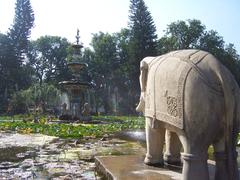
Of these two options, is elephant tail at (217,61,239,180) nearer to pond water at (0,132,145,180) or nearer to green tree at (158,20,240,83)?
pond water at (0,132,145,180)

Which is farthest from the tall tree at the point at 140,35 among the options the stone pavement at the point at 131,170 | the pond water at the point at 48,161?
the stone pavement at the point at 131,170

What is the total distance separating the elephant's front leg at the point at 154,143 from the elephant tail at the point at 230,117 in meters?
1.57

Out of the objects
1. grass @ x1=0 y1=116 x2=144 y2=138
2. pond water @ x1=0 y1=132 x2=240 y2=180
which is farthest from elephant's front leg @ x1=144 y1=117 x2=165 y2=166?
grass @ x1=0 y1=116 x2=144 y2=138

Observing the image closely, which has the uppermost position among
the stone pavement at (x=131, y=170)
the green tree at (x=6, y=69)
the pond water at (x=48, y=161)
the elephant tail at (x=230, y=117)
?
the green tree at (x=6, y=69)

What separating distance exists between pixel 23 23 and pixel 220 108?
4883cm

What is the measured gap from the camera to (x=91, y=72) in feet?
190

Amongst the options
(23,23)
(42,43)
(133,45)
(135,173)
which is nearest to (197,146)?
(135,173)

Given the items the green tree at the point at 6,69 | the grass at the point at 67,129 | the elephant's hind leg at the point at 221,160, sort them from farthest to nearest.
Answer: the green tree at the point at 6,69 → the grass at the point at 67,129 → the elephant's hind leg at the point at 221,160

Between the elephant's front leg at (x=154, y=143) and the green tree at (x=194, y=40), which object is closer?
the elephant's front leg at (x=154, y=143)

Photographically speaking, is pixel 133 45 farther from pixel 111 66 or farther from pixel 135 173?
pixel 135 173

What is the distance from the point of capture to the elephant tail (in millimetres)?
4531

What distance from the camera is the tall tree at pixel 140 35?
157ft

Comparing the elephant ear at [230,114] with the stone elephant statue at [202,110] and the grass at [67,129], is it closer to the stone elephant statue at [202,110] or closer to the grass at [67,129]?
the stone elephant statue at [202,110]

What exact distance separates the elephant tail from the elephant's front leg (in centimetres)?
157
